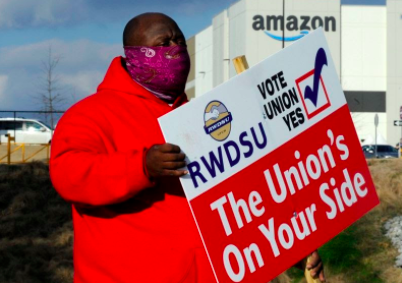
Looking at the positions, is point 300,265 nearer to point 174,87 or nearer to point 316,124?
point 316,124

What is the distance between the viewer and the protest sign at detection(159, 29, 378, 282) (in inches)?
114

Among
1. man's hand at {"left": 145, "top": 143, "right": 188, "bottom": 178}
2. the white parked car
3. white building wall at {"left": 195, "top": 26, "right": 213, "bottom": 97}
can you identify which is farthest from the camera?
white building wall at {"left": 195, "top": 26, "right": 213, "bottom": 97}

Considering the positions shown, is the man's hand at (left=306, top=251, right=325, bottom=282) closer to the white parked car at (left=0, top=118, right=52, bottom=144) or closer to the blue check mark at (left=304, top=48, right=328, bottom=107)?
the blue check mark at (left=304, top=48, right=328, bottom=107)

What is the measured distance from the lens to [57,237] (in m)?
14.2

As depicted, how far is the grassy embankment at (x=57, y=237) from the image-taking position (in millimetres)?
10227

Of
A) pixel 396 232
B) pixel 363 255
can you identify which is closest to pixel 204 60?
pixel 396 232

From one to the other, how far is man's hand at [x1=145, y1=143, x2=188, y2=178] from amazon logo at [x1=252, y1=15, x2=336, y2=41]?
190ft

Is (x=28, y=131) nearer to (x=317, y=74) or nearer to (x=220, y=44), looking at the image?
(x=220, y=44)

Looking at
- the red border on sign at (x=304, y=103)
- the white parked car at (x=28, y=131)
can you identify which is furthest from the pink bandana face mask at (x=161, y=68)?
the white parked car at (x=28, y=131)

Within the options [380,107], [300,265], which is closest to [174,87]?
[300,265]

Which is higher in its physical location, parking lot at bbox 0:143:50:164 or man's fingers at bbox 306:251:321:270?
man's fingers at bbox 306:251:321:270

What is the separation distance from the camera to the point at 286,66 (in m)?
3.16

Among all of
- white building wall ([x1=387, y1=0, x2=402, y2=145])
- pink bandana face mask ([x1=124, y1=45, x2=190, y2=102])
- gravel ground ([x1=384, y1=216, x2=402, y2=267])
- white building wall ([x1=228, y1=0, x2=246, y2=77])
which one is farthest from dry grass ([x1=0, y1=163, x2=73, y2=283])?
white building wall ([x1=387, y1=0, x2=402, y2=145])

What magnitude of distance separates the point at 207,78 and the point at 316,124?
6149 centimetres
